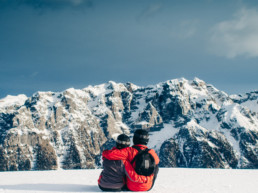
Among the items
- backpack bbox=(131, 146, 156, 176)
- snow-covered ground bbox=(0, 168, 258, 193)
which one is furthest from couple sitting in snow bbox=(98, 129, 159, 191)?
snow-covered ground bbox=(0, 168, 258, 193)

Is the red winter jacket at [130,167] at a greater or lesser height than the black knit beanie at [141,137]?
lesser

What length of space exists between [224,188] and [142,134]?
7.08 meters

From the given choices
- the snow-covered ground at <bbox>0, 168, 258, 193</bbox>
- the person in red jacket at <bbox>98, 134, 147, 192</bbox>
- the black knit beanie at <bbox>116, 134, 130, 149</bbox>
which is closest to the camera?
the person in red jacket at <bbox>98, 134, 147, 192</bbox>

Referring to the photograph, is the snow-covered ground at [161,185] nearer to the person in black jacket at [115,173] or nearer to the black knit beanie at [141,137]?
the person in black jacket at [115,173]

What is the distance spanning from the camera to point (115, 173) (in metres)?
14.0

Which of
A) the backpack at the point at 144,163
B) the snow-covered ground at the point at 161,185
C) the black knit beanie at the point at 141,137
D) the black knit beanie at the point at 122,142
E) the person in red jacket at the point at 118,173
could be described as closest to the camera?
the backpack at the point at 144,163

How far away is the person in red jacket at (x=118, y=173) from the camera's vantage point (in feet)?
44.8

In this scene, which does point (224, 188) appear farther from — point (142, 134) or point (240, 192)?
point (142, 134)

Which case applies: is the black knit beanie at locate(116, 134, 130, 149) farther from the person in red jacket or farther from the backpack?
the backpack

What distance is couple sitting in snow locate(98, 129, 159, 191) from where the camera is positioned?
1353 cm

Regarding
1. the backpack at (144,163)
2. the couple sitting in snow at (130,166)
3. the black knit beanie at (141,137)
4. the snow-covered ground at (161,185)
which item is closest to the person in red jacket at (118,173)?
the couple sitting in snow at (130,166)

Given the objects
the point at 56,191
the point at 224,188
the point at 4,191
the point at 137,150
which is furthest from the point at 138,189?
the point at 4,191

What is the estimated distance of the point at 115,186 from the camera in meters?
14.1

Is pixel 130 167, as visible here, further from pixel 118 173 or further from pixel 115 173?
pixel 115 173
